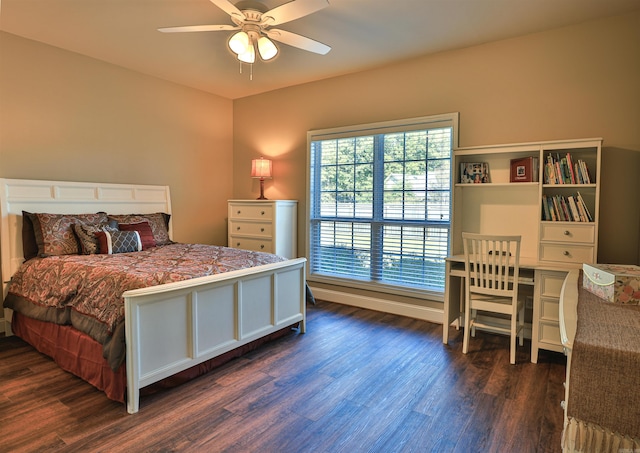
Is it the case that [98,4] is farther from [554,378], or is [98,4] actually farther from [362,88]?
[554,378]

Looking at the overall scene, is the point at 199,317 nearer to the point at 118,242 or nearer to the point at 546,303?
the point at 118,242

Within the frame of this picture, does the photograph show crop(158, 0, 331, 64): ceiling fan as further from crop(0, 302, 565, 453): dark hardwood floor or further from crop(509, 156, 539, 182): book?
crop(0, 302, 565, 453): dark hardwood floor

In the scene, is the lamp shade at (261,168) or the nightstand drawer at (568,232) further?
the lamp shade at (261,168)

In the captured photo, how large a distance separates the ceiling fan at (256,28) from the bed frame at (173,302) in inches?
66.4

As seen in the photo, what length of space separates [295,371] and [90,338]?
1.38 meters

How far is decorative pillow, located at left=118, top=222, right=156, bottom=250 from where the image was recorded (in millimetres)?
3648

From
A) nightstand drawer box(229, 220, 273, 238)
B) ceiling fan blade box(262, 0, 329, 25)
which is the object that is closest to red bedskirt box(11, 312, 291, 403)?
nightstand drawer box(229, 220, 273, 238)

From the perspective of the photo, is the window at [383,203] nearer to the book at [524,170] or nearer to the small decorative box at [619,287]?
the book at [524,170]

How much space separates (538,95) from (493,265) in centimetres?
160

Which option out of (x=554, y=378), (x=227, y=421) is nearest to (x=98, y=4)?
(x=227, y=421)

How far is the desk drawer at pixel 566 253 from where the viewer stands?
2.82m

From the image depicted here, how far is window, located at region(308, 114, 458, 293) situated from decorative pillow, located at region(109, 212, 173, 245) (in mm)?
1727

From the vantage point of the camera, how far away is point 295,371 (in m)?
2.66

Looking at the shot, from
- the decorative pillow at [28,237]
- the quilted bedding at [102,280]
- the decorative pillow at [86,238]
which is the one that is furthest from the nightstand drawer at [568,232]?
the decorative pillow at [28,237]
